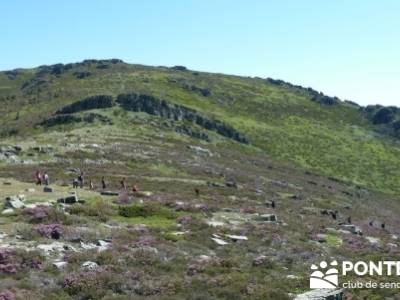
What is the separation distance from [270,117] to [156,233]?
120136 millimetres

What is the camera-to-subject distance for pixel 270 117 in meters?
146

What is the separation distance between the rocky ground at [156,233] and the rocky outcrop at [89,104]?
1247 inches

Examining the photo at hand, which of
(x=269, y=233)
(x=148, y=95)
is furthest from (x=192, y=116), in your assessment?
(x=269, y=233)

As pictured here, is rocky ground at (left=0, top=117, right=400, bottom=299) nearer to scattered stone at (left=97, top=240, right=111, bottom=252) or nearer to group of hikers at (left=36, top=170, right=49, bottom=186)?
scattered stone at (left=97, top=240, right=111, bottom=252)

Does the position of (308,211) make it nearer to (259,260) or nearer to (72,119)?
(259,260)

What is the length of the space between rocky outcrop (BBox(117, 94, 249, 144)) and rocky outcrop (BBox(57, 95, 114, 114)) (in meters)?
2.61

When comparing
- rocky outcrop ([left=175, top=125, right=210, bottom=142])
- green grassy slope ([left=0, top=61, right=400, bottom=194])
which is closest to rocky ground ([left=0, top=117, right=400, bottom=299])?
rocky outcrop ([left=175, top=125, right=210, bottom=142])

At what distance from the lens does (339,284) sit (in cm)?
2309

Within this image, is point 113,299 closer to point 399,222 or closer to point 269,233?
point 269,233

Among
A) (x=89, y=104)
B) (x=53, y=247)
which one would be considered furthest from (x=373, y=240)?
(x=89, y=104)

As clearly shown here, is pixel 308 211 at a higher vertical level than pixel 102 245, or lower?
lower

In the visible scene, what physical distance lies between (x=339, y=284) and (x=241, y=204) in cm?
2334

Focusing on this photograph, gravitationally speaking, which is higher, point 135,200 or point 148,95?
point 148,95

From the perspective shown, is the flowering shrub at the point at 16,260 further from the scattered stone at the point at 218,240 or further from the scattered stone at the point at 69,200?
the scattered stone at the point at 69,200
